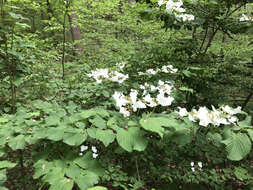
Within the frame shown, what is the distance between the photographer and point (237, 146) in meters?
0.86

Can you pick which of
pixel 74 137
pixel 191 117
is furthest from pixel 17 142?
pixel 191 117

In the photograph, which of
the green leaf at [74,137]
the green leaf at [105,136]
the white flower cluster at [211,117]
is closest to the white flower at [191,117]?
the white flower cluster at [211,117]

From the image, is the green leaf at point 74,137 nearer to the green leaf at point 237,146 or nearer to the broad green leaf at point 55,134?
the broad green leaf at point 55,134

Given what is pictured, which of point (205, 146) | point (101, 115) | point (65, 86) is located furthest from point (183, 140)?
point (65, 86)

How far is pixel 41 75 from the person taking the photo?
9.37 feet

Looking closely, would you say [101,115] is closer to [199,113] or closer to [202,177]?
[199,113]

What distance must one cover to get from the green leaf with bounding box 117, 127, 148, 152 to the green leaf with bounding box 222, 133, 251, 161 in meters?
0.45

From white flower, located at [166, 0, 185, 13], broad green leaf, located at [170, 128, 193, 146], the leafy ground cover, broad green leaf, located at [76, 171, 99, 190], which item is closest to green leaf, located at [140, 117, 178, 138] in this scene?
the leafy ground cover

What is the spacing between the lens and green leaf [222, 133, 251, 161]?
33.1 inches

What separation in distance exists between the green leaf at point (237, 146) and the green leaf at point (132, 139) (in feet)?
1.47

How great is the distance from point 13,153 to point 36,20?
9.84m

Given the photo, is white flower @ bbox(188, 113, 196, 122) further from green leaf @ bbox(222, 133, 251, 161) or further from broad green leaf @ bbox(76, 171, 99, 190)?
broad green leaf @ bbox(76, 171, 99, 190)

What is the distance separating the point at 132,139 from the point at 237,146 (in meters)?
0.56

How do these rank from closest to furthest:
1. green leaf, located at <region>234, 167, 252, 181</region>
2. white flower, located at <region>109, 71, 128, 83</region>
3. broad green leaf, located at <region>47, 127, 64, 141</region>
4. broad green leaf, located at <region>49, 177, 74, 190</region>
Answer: broad green leaf, located at <region>49, 177, 74, 190</region>, broad green leaf, located at <region>47, 127, 64, 141</region>, green leaf, located at <region>234, 167, 252, 181</region>, white flower, located at <region>109, 71, 128, 83</region>
